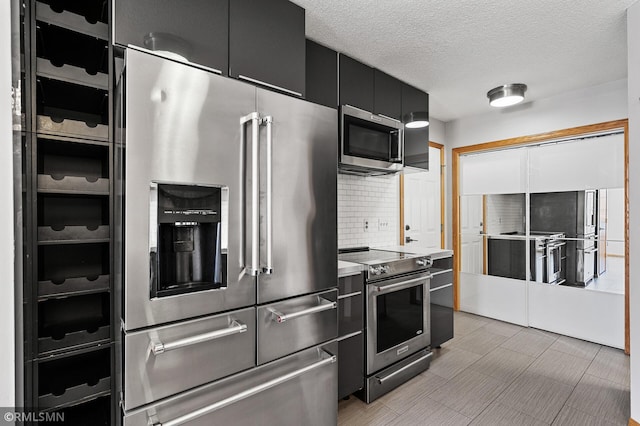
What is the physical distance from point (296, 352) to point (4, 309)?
3.87 feet

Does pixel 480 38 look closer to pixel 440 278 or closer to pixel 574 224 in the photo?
pixel 440 278

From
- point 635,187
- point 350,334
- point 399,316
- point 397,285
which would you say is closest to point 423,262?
point 397,285

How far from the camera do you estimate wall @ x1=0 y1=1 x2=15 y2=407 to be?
88 centimetres

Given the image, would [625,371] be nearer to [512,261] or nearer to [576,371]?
[576,371]

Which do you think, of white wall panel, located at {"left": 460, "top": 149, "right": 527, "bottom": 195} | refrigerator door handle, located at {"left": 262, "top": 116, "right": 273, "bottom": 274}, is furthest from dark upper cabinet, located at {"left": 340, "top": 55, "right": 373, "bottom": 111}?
white wall panel, located at {"left": 460, "top": 149, "right": 527, "bottom": 195}

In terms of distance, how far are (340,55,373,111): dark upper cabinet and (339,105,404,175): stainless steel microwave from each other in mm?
89

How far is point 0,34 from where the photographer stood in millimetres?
896

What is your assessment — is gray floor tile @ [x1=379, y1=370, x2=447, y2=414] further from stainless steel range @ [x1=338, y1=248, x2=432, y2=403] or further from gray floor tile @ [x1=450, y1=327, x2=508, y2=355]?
gray floor tile @ [x1=450, y1=327, x2=508, y2=355]

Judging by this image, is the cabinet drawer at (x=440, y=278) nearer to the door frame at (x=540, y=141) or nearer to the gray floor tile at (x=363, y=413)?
the gray floor tile at (x=363, y=413)

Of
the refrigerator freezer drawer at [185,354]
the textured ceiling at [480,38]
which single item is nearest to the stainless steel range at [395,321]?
the refrigerator freezer drawer at [185,354]

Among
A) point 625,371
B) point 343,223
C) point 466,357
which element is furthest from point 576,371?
point 343,223

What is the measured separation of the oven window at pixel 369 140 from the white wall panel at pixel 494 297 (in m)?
2.55

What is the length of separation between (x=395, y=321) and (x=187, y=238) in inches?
72.5

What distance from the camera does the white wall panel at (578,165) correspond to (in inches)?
129
